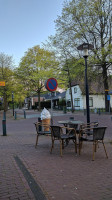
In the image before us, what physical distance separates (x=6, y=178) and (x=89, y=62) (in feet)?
60.8

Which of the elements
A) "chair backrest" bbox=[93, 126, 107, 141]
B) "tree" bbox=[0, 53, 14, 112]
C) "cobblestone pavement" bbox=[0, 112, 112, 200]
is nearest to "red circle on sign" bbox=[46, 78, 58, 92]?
"cobblestone pavement" bbox=[0, 112, 112, 200]

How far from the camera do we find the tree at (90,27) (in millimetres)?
21703

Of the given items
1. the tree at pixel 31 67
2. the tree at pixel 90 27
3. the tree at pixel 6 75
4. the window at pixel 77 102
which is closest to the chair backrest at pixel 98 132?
the tree at pixel 90 27

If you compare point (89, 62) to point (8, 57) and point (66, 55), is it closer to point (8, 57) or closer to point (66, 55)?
point (66, 55)

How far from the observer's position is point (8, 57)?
3400 centimetres

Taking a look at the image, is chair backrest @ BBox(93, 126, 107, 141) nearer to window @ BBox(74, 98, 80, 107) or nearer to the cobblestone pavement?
the cobblestone pavement

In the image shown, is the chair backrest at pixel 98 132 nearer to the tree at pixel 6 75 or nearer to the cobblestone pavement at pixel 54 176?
the cobblestone pavement at pixel 54 176

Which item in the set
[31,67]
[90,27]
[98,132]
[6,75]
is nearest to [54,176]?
[98,132]

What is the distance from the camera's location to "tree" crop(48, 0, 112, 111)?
71.2 ft

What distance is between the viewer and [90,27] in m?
22.0

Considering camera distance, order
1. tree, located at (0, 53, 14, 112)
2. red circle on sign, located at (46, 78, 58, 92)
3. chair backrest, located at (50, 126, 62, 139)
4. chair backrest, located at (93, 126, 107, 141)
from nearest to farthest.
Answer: chair backrest, located at (93, 126, 107, 141) < chair backrest, located at (50, 126, 62, 139) < red circle on sign, located at (46, 78, 58, 92) < tree, located at (0, 53, 14, 112)

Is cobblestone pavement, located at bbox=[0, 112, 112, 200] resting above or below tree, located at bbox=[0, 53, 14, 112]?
below

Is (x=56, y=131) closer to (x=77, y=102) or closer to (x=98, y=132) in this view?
(x=98, y=132)

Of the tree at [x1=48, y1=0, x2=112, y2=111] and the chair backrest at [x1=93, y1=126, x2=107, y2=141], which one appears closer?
the chair backrest at [x1=93, y1=126, x2=107, y2=141]
